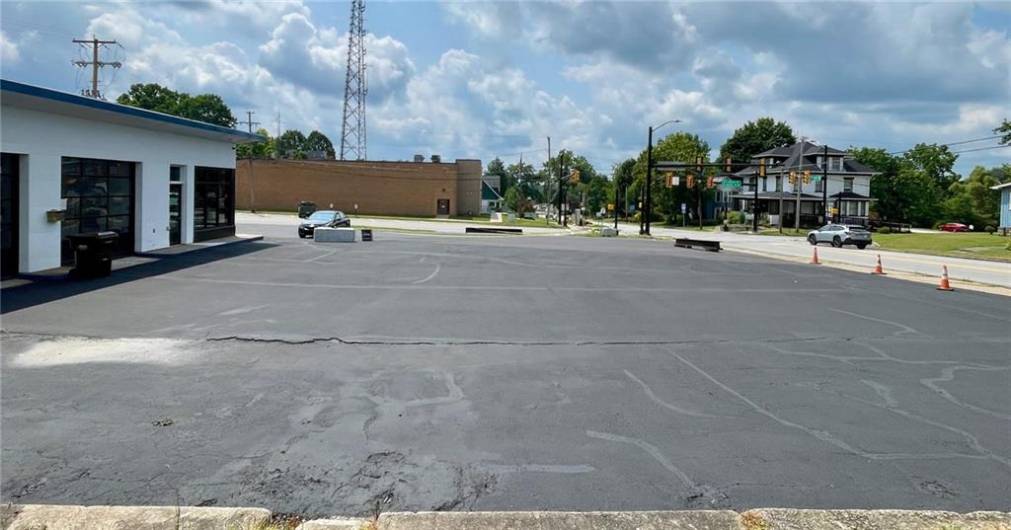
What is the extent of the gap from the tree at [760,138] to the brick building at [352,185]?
58.1m

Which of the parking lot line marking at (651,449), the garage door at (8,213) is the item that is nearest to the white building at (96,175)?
the garage door at (8,213)

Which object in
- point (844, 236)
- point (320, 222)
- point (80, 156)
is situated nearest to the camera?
point (80, 156)

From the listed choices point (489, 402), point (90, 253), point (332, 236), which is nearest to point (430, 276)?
point (90, 253)

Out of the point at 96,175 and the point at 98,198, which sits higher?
the point at 96,175

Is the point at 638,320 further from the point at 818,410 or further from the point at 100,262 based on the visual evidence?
the point at 100,262

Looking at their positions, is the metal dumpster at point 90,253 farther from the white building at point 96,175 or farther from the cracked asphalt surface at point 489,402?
the white building at point 96,175

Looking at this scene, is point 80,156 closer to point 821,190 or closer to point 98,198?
point 98,198

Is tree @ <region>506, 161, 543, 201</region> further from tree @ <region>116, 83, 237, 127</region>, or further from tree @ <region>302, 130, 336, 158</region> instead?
tree @ <region>116, 83, 237, 127</region>

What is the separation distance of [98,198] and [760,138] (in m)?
116

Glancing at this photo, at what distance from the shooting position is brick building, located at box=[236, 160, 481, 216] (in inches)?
3332

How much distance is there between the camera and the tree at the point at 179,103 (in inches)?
4477

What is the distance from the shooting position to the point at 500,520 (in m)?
4.55

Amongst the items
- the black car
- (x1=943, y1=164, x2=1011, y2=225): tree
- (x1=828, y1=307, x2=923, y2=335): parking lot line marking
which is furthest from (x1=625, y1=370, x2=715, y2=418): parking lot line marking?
(x1=943, y1=164, x2=1011, y2=225): tree

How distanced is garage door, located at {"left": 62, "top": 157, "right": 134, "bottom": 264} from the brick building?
2468 inches
